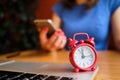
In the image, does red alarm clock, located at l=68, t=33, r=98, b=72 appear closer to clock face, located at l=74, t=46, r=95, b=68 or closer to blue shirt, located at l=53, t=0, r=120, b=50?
clock face, located at l=74, t=46, r=95, b=68

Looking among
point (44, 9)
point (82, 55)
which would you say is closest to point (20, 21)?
point (44, 9)

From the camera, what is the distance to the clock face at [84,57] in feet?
1.97

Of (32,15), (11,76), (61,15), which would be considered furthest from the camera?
(32,15)

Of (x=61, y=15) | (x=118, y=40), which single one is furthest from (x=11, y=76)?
(x=61, y=15)

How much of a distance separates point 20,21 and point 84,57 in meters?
1.58

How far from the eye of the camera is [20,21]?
2.08 metres

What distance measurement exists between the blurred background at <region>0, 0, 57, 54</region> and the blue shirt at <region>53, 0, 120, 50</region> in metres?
0.76

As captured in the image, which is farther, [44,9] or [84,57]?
[44,9]

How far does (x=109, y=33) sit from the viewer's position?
1.30 metres

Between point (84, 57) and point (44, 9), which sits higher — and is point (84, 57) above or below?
below

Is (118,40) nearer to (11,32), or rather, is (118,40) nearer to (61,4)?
(61,4)

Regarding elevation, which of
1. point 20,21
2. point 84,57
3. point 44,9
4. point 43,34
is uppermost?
point 44,9

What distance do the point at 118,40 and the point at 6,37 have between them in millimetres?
1292

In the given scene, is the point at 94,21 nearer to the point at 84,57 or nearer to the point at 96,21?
the point at 96,21
